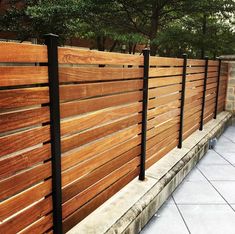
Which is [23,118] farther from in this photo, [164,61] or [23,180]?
[164,61]

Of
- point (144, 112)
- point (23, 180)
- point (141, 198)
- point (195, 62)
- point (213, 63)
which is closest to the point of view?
point (23, 180)

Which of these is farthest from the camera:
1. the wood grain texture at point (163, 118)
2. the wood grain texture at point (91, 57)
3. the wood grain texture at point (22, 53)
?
the wood grain texture at point (163, 118)

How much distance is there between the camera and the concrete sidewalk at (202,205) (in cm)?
326

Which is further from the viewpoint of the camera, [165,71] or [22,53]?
[165,71]

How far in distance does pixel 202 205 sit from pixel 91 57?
2.47m

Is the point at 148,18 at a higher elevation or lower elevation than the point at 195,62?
higher

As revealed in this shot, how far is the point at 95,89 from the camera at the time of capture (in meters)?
2.64

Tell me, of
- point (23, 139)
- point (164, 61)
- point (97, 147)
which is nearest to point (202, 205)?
point (97, 147)

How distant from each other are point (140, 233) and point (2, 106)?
2.15m

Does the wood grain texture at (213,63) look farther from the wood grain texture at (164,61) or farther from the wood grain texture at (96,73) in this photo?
the wood grain texture at (96,73)

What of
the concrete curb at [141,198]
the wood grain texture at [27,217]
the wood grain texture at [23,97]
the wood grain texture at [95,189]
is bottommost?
the concrete curb at [141,198]

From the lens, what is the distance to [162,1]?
10.6 metres

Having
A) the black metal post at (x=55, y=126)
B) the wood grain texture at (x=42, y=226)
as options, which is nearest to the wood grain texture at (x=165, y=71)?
the black metal post at (x=55, y=126)

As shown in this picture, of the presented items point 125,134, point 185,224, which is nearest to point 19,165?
point 125,134
